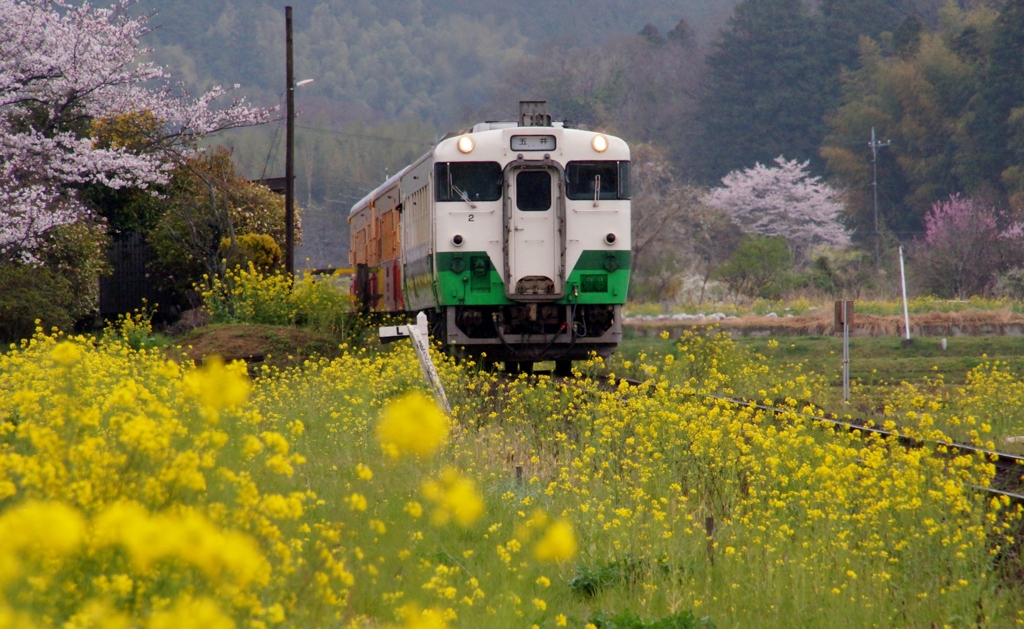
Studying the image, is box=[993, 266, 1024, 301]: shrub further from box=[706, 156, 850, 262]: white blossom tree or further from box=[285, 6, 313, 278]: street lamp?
box=[706, 156, 850, 262]: white blossom tree

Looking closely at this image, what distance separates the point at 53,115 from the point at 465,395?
14.4m

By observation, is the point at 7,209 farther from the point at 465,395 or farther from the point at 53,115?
the point at 465,395

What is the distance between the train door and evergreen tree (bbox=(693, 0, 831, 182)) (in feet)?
161

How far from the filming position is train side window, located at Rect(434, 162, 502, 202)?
516 inches

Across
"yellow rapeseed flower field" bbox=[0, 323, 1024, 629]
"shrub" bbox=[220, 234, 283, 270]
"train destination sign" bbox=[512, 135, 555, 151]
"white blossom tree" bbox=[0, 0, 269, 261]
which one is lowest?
"yellow rapeseed flower field" bbox=[0, 323, 1024, 629]

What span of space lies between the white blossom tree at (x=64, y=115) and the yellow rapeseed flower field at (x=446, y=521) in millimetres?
12085

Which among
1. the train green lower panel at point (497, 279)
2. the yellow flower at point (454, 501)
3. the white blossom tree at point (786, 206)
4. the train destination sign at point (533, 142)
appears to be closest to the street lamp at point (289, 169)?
the train green lower panel at point (497, 279)

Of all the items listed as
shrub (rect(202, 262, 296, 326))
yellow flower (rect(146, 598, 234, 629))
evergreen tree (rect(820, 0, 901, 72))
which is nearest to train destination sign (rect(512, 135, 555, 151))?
shrub (rect(202, 262, 296, 326))

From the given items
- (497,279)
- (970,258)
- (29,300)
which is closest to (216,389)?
(497,279)

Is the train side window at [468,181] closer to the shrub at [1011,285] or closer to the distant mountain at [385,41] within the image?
the shrub at [1011,285]

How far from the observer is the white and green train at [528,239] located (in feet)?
42.9

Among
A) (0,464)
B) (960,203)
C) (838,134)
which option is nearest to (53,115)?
(0,464)

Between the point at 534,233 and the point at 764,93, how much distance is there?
52060 millimetres

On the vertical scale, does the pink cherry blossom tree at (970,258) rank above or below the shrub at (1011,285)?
above
